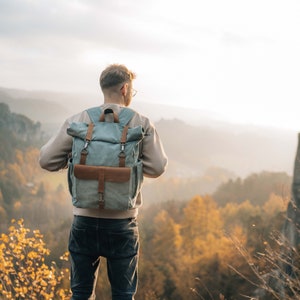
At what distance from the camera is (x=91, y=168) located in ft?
8.59

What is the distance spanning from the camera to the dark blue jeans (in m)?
2.71

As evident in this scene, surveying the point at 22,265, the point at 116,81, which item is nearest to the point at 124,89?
the point at 116,81

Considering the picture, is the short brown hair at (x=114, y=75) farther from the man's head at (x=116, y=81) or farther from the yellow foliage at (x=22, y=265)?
the yellow foliage at (x=22, y=265)

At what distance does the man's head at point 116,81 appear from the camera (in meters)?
2.79

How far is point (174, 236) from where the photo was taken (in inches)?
1555

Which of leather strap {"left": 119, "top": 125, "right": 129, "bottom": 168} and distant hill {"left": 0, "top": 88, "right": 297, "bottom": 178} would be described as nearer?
leather strap {"left": 119, "top": 125, "right": 129, "bottom": 168}

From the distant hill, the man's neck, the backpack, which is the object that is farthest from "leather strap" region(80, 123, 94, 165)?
the distant hill

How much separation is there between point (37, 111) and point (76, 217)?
194034 millimetres

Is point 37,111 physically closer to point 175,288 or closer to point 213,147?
Result: point 213,147

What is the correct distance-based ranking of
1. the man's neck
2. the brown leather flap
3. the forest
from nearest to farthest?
the brown leather flap < the man's neck < the forest

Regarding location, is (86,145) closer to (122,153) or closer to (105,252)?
(122,153)

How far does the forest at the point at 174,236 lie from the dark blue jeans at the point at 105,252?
904 mm

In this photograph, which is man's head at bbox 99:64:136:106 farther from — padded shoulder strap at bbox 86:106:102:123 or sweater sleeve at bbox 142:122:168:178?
sweater sleeve at bbox 142:122:168:178

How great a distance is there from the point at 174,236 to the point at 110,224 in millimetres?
37438
